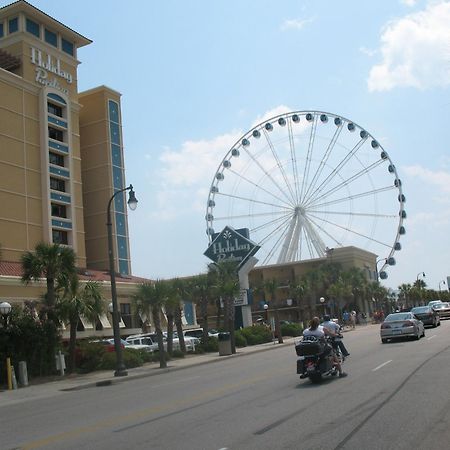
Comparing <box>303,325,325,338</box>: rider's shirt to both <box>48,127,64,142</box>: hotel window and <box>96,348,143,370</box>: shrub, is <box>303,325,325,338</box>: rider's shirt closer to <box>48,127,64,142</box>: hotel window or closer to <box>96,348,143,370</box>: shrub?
<box>96,348,143,370</box>: shrub

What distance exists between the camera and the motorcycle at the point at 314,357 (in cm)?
1410

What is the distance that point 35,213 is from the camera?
5538cm

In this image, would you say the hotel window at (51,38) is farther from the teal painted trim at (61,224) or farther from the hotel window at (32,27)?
the teal painted trim at (61,224)

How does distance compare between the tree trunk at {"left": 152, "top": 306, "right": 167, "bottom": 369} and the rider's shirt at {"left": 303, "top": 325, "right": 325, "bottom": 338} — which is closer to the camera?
the rider's shirt at {"left": 303, "top": 325, "right": 325, "bottom": 338}

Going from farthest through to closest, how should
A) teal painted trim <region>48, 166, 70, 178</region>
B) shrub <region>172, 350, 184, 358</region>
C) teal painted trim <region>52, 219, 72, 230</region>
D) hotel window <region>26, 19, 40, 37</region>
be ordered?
hotel window <region>26, 19, 40, 37</region>
teal painted trim <region>48, 166, 70, 178</region>
teal painted trim <region>52, 219, 72, 230</region>
shrub <region>172, 350, 184, 358</region>

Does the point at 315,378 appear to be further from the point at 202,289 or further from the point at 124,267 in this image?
the point at 124,267

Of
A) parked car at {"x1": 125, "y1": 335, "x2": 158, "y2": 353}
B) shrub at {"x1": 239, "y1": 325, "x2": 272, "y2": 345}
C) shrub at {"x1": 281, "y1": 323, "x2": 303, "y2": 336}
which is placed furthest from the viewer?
shrub at {"x1": 281, "y1": 323, "x2": 303, "y2": 336}

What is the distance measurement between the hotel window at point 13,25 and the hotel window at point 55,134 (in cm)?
981

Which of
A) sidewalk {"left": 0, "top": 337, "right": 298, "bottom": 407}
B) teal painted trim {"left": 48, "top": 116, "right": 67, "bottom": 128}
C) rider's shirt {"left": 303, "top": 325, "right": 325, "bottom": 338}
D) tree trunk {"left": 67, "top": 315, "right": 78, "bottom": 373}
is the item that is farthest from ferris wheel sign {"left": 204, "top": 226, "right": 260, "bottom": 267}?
rider's shirt {"left": 303, "top": 325, "right": 325, "bottom": 338}

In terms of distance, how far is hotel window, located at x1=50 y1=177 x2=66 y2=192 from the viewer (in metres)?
59.0

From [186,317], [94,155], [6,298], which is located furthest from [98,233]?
[6,298]

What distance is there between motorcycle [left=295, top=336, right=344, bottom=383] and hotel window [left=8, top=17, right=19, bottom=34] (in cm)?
5365

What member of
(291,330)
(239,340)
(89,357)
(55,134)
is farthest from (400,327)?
(55,134)

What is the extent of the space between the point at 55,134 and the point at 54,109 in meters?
2.47
